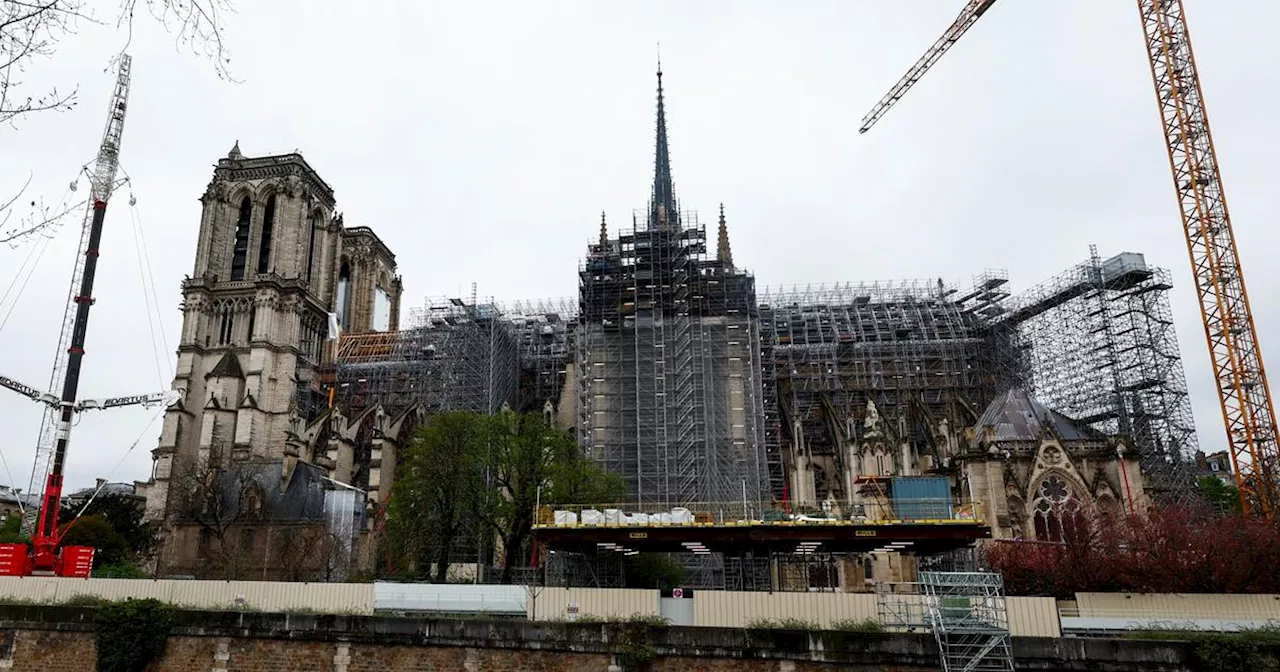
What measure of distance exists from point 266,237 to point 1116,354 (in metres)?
51.2

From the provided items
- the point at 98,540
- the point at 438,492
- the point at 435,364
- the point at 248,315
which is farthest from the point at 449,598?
the point at 248,315

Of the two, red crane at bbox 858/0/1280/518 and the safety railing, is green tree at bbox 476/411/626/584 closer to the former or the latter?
the safety railing

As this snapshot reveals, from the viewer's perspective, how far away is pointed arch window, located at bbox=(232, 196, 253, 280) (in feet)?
174

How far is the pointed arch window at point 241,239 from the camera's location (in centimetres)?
5294

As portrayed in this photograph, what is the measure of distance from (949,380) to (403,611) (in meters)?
33.8

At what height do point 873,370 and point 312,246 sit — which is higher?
point 312,246

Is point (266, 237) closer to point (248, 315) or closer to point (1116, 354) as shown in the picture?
point (248, 315)

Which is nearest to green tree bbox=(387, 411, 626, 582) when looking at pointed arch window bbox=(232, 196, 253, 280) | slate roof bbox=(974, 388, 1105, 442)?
slate roof bbox=(974, 388, 1105, 442)

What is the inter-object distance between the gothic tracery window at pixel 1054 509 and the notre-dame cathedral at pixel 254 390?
93.9ft

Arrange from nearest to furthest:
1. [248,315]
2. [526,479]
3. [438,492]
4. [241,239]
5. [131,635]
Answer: [131,635] → [526,479] → [438,492] → [248,315] → [241,239]

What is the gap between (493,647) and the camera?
17.1 m

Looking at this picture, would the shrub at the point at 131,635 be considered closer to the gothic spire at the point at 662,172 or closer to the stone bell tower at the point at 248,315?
the stone bell tower at the point at 248,315

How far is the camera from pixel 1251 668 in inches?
569

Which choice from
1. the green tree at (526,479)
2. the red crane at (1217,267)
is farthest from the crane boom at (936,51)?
the green tree at (526,479)
